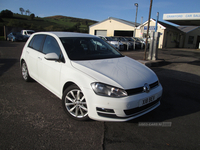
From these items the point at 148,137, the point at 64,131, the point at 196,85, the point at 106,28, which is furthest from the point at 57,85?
the point at 106,28

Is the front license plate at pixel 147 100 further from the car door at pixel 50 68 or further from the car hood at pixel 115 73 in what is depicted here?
the car door at pixel 50 68

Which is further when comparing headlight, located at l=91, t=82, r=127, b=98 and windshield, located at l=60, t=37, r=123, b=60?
windshield, located at l=60, t=37, r=123, b=60

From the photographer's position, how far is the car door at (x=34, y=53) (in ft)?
13.7

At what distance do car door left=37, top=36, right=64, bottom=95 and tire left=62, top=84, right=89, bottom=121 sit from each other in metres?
0.40

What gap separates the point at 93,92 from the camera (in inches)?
100

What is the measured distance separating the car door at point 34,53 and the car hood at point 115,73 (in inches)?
61.7

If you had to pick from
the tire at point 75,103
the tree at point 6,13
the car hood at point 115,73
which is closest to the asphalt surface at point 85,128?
the tire at point 75,103

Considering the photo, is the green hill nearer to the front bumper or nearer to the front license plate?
the front bumper

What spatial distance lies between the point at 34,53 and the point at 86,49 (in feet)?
5.03

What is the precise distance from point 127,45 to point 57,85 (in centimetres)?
1629

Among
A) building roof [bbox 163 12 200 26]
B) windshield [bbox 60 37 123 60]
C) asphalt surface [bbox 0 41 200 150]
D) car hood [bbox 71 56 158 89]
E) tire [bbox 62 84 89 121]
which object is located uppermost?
building roof [bbox 163 12 200 26]

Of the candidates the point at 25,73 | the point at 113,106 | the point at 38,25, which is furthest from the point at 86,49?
the point at 38,25

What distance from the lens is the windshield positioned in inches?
134

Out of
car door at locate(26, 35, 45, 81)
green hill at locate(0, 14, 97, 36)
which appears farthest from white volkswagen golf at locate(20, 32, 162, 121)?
green hill at locate(0, 14, 97, 36)
